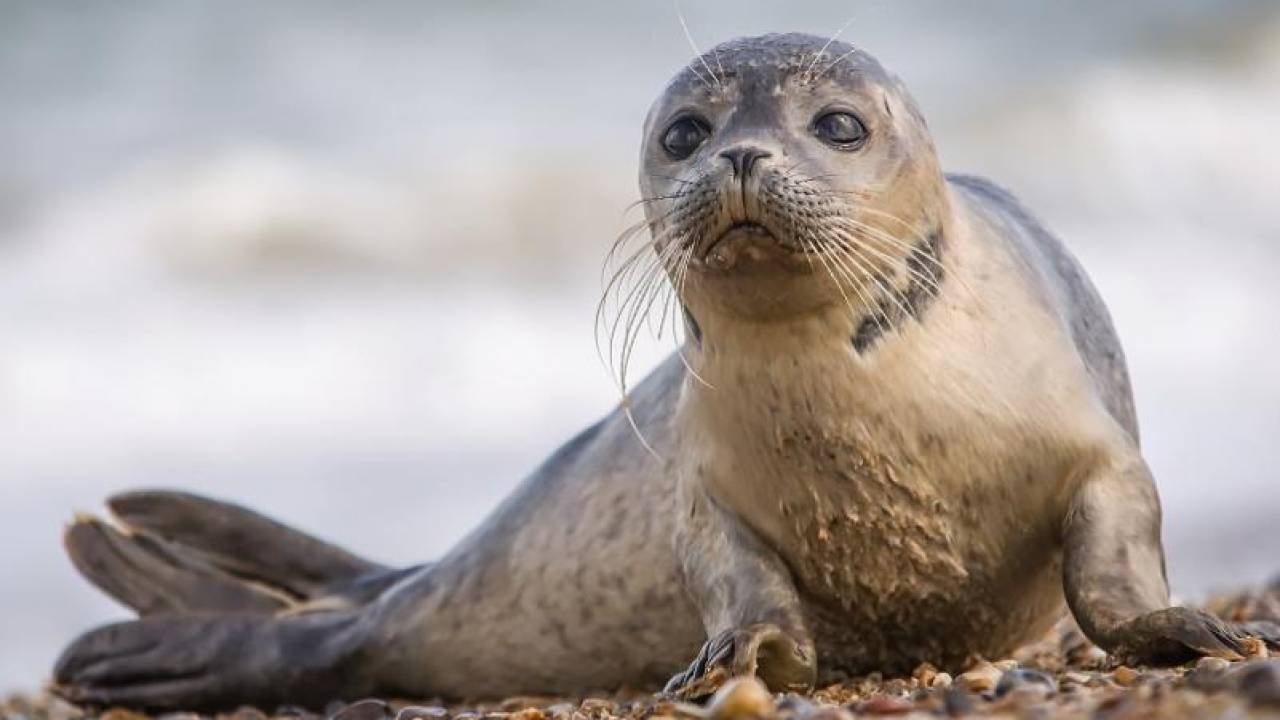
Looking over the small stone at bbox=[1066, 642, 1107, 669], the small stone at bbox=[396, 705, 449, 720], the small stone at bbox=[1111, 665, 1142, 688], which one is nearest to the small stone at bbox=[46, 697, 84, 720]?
the small stone at bbox=[396, 705, 449, 720]

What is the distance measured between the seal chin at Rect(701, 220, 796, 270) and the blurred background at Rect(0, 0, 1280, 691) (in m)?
5.57

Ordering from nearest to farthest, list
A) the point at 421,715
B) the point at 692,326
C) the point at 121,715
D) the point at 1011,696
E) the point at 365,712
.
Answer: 1. the point at 1011,696
2. the point at 692,326
3. the point at 421,715
4. the point at 365,712
5. the point at 121,715

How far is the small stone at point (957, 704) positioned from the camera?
337 centimetres

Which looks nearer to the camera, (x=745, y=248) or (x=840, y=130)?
(x=745, y=248)

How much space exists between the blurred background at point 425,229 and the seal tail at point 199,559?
2.69m

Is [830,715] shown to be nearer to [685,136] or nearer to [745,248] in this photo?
[745,248]

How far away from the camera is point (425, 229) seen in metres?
15.7

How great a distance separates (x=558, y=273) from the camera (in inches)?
592

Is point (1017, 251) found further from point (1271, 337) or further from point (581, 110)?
point (581, 110)

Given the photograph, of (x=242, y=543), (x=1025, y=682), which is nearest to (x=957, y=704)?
(x=1025, y=682)

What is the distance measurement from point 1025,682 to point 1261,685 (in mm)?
800

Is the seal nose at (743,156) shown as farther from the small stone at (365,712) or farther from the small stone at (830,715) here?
the small stone at (365,712)

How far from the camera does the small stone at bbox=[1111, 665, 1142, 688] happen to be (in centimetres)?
390

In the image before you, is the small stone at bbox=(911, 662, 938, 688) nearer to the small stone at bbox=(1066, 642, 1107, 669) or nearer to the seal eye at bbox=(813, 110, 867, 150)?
the small stone at bbox=(1066, 642, 1107, 669)
